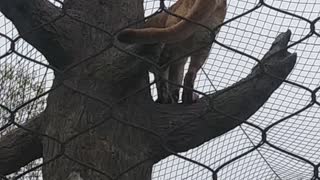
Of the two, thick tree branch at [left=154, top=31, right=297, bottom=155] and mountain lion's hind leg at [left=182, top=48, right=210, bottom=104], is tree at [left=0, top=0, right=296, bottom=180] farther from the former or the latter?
mountain lion's hind leg at [left=182, top=48, right=210, bottom=104]

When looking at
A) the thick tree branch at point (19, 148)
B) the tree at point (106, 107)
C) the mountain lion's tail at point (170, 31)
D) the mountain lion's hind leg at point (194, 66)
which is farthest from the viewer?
the mountain lion's hind leg at point (194, 66)

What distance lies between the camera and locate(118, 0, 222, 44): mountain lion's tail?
1.15 meters

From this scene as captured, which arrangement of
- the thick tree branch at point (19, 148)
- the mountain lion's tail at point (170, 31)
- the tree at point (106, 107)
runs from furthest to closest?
the thick tree branch at point (19, 148) < the tree at point (106, 107) < the mountain lion's tail at point (170, 31)

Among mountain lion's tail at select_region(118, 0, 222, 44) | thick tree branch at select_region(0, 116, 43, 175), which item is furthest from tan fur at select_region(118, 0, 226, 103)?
thick tree branch at select_region(0, 116, 43, 175)

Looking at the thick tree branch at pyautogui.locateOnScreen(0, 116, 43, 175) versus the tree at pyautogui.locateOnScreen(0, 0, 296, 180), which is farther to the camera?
the thick tree branch at pyautogui.locateOnScreen(0, 116, 43, 175)

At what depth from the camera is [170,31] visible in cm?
123

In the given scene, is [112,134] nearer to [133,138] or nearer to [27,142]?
[133,138]

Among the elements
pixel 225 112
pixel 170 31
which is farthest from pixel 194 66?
pixel 170 31

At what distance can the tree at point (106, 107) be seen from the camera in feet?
4.26

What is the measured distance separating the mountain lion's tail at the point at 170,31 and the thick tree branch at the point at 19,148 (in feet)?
1.13

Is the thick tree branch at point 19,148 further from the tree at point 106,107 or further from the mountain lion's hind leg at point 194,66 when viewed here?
the mountain lion's hind leg at point 194,66

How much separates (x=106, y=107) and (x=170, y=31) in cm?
19

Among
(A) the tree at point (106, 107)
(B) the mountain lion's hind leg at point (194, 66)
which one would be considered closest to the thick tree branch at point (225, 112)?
(A) the tree at point (106, 107)

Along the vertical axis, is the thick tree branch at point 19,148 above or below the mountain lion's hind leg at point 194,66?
below
